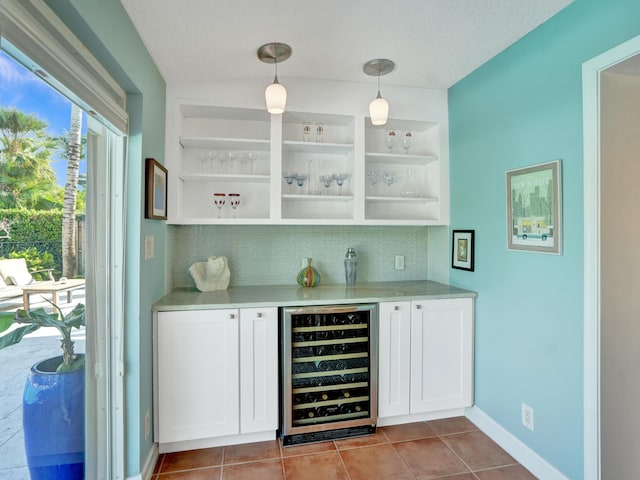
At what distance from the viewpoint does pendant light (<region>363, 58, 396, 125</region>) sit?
2115 millimetres

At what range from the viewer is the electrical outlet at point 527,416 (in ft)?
6.30

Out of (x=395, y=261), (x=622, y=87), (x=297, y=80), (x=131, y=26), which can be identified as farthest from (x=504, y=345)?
(x=131, y=26)

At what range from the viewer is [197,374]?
2023 millimetres

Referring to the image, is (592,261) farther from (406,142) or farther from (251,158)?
(251,158)

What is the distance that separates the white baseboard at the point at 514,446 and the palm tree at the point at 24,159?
2.56m

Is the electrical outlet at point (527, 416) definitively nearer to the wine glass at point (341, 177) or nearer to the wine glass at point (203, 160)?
the wine glass at point (341, 177)

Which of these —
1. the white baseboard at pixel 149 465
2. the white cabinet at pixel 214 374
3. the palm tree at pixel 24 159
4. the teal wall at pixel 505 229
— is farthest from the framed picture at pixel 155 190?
the teal wall at pixel 505 229

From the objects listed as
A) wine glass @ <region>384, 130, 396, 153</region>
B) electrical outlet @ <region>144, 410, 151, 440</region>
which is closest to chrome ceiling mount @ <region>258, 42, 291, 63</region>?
wine glass @ <region>384, 130, 396, 153</region>

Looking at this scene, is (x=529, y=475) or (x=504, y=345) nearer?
(x=529, y=475)

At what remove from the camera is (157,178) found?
77.8 inches

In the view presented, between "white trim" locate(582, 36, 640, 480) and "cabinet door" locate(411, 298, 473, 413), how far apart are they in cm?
82

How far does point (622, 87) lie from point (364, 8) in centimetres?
123

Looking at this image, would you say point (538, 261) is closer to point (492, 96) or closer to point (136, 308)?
point (492, 96)

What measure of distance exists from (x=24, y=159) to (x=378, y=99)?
Result: 178 cm
